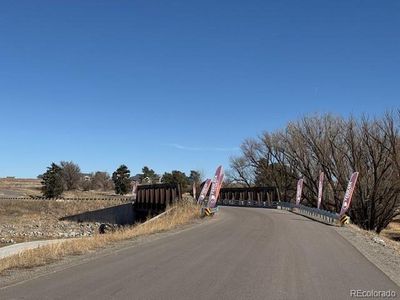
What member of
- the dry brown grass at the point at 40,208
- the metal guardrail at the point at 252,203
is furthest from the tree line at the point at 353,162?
the dry brown grass at the point at 40,208

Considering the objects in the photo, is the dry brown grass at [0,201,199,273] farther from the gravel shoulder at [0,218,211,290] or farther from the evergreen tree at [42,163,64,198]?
the evergreen tree at [42,163,64,198]

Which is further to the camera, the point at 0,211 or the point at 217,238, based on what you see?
the point at 0,211

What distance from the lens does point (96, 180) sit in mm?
160125

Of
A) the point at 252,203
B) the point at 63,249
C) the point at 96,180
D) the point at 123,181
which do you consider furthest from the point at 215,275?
the point at 96,180

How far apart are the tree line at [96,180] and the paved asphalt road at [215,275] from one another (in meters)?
57.1

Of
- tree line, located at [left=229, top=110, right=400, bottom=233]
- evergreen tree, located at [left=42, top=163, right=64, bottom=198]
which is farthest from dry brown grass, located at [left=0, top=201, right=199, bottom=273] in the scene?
evergreen tree, located at [left=42, top=163, right=64, bottom=198]

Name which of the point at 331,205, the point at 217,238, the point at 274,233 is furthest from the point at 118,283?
the point at 331,205

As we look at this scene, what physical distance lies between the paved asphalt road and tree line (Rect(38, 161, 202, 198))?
57128mm

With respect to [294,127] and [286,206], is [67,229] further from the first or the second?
[294,127]

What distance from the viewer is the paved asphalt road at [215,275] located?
30.3 ft

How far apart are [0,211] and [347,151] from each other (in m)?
45.8

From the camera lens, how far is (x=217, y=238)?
2005cm

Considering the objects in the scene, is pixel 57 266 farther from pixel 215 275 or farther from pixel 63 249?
pixel 215 275

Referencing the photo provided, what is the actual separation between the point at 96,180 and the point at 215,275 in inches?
6015
